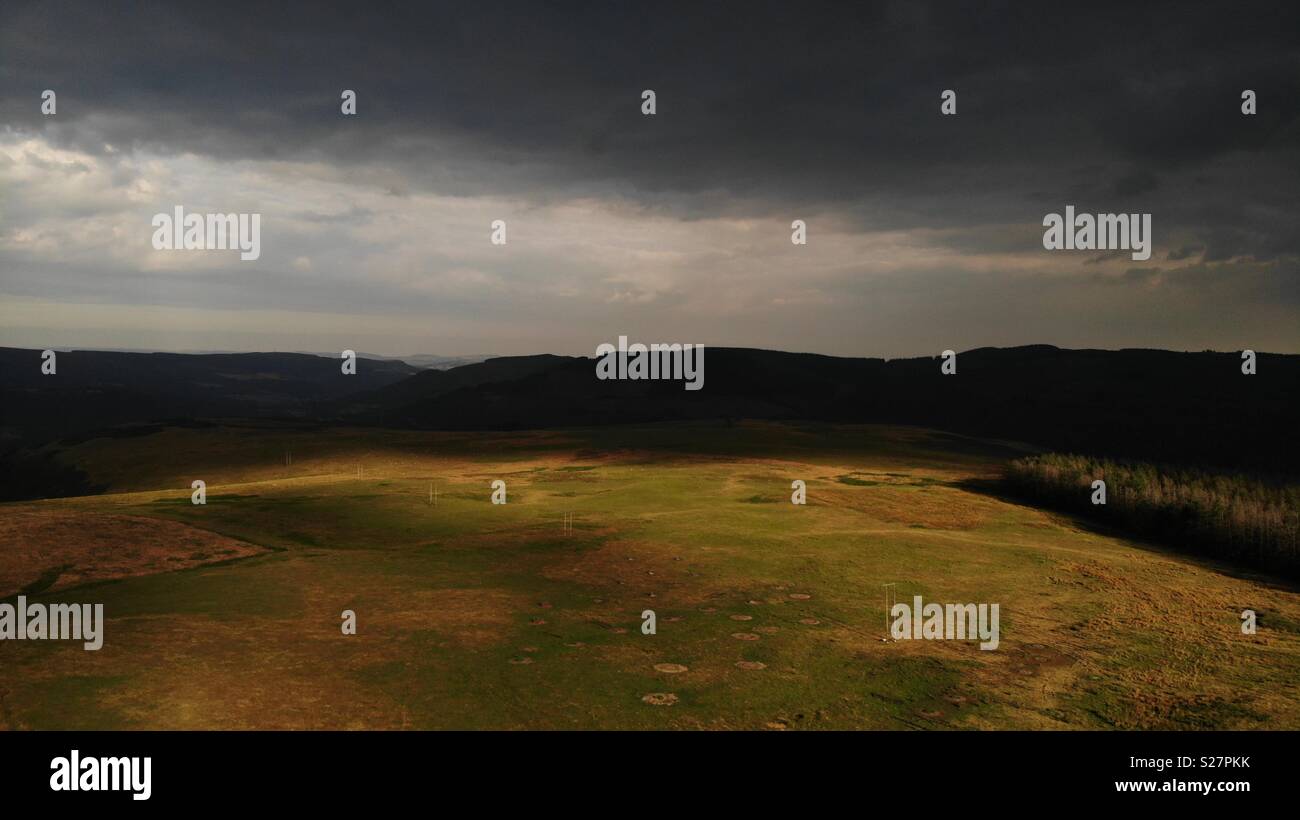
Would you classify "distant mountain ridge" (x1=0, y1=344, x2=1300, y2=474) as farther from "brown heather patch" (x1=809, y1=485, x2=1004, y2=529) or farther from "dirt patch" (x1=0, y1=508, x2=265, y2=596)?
"dirt patch" (x1=0, y1=508, x2=265, y2=596)

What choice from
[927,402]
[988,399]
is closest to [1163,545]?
[988,399]

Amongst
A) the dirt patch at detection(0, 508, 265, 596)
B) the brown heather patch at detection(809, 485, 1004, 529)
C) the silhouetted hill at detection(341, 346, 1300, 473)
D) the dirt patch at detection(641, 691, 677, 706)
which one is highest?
the silhouetted hill at detection(341, 346, 1300, 473)

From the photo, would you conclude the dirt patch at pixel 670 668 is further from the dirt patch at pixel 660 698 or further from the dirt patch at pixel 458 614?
the dirt patch at pixel 458 614

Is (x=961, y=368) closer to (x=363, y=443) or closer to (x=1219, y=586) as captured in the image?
Answer: (x=363, y=443)

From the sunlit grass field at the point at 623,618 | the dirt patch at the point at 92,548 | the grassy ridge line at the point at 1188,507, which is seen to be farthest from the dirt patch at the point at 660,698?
the grassy ridge line at the point at 1188,507

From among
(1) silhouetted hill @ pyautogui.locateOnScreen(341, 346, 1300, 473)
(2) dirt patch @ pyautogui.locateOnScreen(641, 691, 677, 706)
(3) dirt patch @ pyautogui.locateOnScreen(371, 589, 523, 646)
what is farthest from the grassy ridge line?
(1) silhouetted hill @ pyautogui.locateOnScreen(341, 346, 1300, 473)
